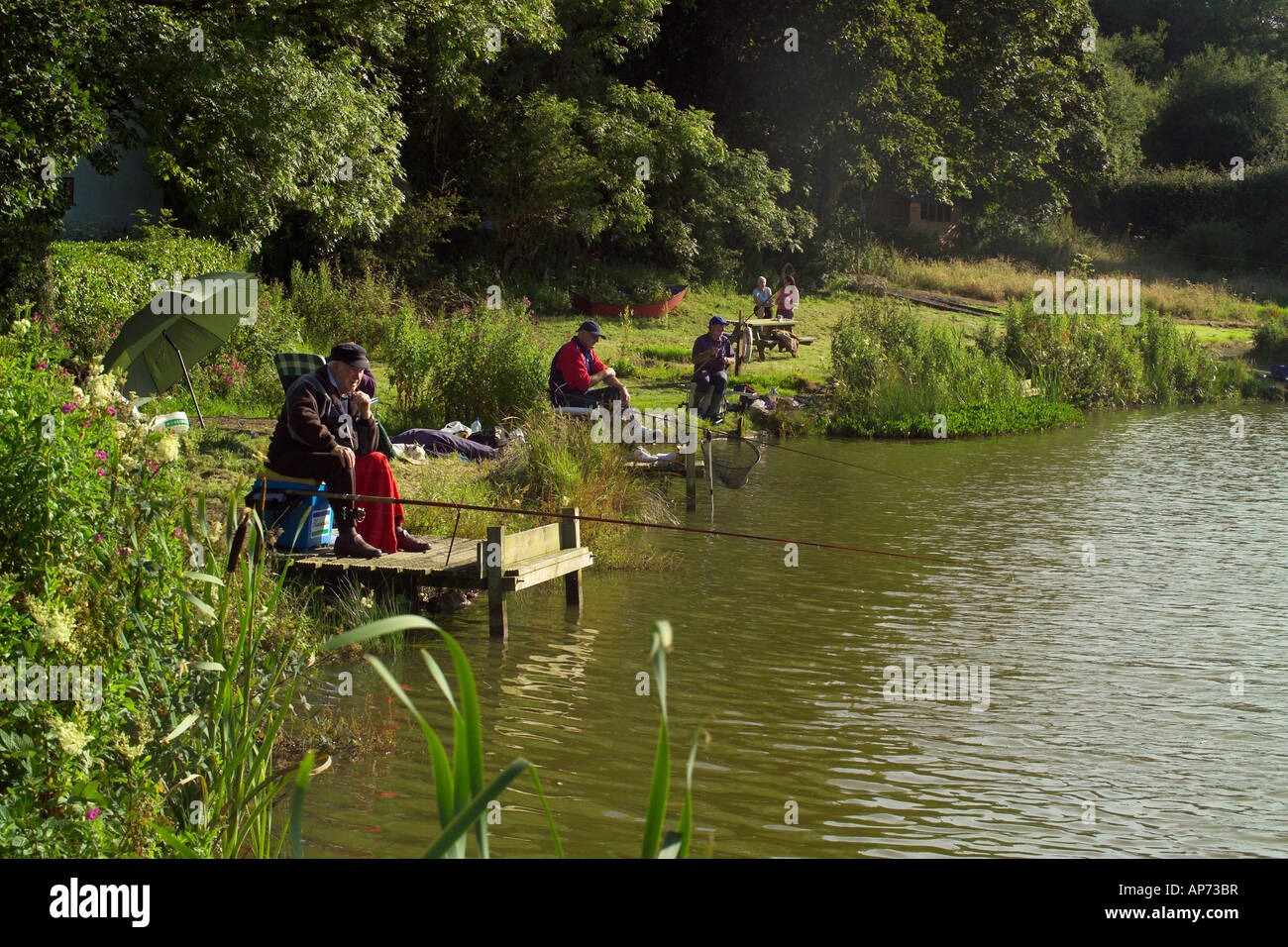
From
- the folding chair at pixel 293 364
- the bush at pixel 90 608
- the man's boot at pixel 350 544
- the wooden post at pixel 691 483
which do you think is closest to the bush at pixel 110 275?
the folding chair at pixel 293 364

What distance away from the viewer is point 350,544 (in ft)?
28.2

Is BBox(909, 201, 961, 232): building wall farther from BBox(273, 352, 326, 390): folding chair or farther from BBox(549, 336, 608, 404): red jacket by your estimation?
BBox(273, 352, 326, 390): folding chair

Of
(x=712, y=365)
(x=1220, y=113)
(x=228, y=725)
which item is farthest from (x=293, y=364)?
(x=1220, y=113)

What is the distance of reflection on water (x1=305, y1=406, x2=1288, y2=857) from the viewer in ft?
18.7

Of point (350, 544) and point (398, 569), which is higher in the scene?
point (350, 544)

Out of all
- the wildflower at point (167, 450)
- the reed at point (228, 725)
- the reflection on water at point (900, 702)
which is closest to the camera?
the reed at point (228, 725)

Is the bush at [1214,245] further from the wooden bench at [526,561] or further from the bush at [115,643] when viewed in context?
the bush at [115,643]

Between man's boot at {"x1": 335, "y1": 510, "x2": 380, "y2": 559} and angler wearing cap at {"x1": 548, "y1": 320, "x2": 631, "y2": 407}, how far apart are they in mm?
5549

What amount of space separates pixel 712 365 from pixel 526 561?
8060 millimetres

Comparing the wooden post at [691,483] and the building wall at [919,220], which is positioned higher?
the building wall at [919,220]

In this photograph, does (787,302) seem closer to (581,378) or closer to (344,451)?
(581,378)

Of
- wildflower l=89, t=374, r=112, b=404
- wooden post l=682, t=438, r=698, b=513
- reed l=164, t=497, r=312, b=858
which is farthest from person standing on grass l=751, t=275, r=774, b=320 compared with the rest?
reed l=164, t=497, r=312, b=858

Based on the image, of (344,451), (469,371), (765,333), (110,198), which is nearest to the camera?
(344,451)

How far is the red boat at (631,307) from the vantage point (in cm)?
2836
